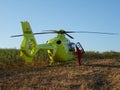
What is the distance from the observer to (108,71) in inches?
785

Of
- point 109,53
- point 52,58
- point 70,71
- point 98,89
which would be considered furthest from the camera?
point 109,53

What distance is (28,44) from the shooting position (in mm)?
23609

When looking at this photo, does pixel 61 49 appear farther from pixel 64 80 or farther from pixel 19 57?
pixel 64 80

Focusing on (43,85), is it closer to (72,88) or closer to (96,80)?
(72,88)

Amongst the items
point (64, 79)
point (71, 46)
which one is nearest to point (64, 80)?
point (64, 79)

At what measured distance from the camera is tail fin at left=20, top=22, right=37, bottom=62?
22.9 meters

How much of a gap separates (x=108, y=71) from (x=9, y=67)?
23.9 ft

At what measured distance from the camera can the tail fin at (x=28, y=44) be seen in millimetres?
22906

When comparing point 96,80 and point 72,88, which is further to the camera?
point 96,80

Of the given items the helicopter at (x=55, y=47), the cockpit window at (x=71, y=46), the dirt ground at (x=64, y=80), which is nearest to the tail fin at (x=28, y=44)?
the helicopter at (x=55, y=47)

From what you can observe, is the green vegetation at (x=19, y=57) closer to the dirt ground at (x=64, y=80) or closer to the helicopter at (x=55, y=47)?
the helicopter at (x=55, y=47)

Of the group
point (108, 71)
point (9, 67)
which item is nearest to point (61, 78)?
point (108, 71)

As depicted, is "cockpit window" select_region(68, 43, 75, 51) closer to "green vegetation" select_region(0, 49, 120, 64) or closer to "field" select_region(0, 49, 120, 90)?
"green vegetation" select_region(0, 49, 120, 64)

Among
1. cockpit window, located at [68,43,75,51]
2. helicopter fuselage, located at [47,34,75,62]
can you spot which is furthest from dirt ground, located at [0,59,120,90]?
cockpit window, located at [68,43,75,51]
